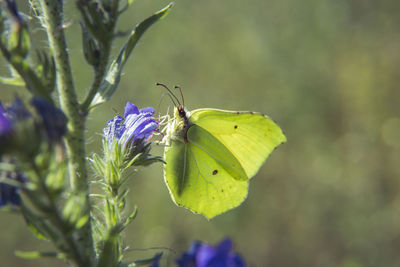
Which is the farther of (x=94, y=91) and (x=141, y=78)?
(x=141, y=78)

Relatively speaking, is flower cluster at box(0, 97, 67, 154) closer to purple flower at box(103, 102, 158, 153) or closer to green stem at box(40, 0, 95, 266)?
green stem at box(40, 0, 95, 266)

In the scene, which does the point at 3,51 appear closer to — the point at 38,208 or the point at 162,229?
the point at 38,208

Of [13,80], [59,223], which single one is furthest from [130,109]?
[59,223]

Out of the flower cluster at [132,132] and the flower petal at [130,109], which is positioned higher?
the flower petal at [130,109]

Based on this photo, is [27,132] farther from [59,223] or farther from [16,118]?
[59,223]

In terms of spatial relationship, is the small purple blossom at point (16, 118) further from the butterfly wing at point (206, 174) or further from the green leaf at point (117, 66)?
the butterfly wing at point (206, 174)

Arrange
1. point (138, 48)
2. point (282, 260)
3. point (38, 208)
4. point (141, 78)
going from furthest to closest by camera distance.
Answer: point (138, 48), point (141, 78), point (282, 260), point (38, 208)

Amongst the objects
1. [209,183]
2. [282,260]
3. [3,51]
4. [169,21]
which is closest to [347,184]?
[282,260]


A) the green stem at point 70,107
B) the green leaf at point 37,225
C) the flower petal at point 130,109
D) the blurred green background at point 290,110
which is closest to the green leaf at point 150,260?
the green stem at point 70,107
